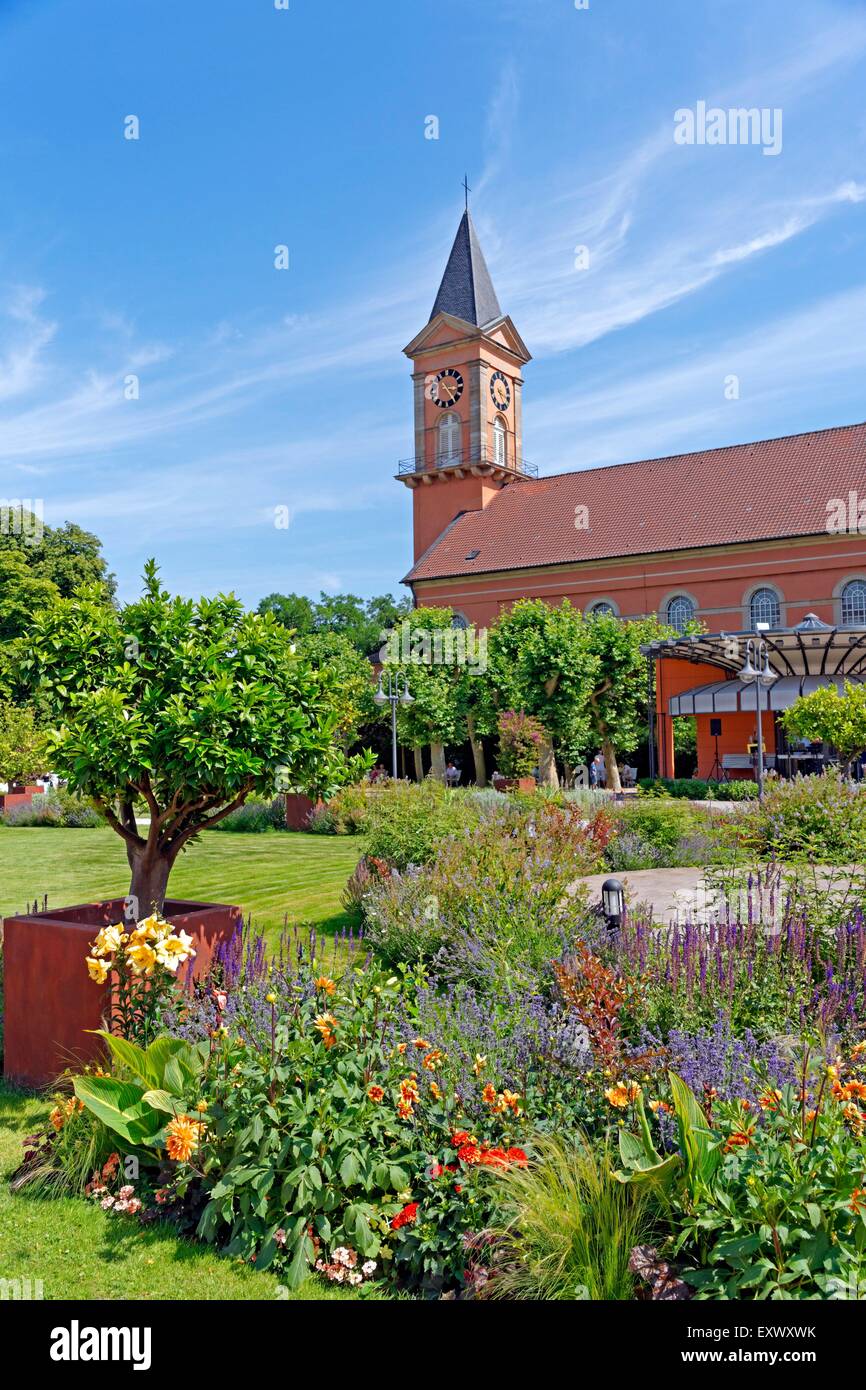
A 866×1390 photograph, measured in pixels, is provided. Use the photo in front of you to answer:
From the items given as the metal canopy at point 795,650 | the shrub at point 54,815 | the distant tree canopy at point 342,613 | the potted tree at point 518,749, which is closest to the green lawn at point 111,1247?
the shrub at point 54,815

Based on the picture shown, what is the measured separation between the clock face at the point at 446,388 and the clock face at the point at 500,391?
5.82 feet

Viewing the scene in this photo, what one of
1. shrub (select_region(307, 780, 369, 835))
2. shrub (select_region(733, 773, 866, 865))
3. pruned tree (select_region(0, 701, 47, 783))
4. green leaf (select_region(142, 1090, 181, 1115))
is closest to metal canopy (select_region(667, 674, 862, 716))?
shrub (select_region(307, 780, 369, 835))

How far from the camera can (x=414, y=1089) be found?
404cm

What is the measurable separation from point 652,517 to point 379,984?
42.6 m

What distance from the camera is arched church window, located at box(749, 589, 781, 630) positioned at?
40406mm

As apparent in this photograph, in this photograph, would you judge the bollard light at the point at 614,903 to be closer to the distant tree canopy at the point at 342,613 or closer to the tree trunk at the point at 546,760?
the tree trunk at the point at 546,760

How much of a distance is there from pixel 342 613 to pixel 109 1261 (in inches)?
3159

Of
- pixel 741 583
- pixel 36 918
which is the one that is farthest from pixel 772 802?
pixel 741 583

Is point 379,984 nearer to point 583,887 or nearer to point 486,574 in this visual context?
point 583,887

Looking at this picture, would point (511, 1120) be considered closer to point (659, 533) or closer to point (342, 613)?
point (659, 533)

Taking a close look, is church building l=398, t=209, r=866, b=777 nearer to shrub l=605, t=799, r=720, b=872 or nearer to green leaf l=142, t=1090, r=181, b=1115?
shrub l=605, t=799, r=720, b=872

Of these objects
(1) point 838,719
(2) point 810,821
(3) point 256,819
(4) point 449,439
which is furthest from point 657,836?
(4) point 449,439

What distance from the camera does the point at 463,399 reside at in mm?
51375

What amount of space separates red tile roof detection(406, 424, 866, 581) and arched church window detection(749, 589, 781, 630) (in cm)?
232
